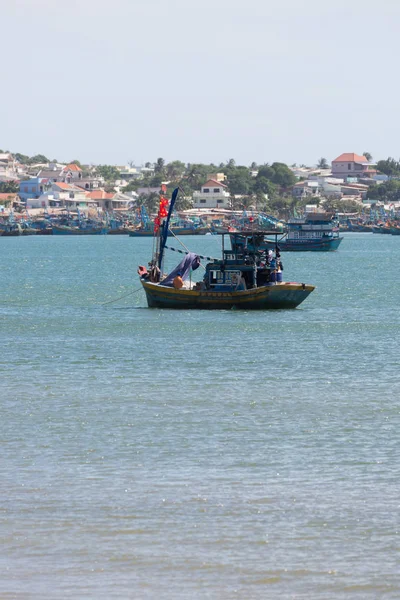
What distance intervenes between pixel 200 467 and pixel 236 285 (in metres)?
31.8

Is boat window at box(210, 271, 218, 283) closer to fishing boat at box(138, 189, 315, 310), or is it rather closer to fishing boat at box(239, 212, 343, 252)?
fishing boat at box(138, 189, 315, 310)

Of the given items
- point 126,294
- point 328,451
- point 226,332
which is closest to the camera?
point 328,451

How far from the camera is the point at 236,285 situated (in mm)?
52969

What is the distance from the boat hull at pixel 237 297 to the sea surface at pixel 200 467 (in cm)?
728

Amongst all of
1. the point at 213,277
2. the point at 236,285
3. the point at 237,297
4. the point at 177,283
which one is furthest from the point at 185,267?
the point at 237,297

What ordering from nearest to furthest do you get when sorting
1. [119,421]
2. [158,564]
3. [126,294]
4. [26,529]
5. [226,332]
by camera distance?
[158,564] < [26,529] < [119,421] < [226,332] < [126,294]

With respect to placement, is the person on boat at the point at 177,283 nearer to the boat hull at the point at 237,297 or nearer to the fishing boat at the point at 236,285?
the fishing boat at the point at 236,285

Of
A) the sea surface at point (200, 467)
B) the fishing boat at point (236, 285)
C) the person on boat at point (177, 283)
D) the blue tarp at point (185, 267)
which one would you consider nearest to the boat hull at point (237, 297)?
the fishing boat at point (236, 285)

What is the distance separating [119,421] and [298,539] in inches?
383

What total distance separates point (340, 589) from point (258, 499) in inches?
169

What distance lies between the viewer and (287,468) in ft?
69.8

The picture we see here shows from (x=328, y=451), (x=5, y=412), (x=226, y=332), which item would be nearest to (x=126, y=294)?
(x=226, y=332)

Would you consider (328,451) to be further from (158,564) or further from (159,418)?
(158,564)

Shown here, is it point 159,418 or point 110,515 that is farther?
point 159,418
